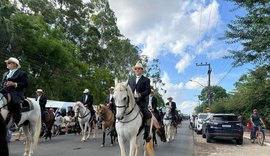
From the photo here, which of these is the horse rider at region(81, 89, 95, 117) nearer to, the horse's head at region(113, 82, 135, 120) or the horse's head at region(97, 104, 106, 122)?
the horse's head at region(97, 104, 106, 122)

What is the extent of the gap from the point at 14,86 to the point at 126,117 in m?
3.23

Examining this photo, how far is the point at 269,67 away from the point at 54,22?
1460 inches

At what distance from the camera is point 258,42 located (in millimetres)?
13695

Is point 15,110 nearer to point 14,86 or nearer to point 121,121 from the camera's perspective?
point 14,86

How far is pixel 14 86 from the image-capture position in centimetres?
938

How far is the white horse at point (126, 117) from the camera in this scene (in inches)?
315

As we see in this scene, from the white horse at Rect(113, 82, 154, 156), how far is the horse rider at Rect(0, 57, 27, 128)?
3011 millimetres

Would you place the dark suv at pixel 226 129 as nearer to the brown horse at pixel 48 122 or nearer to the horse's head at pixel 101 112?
the horse's head at pixel 101 112

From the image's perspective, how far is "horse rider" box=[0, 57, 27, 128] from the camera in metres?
9.39

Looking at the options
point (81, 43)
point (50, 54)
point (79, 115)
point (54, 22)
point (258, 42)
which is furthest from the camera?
point (81, 43)

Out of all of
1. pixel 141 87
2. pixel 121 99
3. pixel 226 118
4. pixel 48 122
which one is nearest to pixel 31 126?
pixel 141 87

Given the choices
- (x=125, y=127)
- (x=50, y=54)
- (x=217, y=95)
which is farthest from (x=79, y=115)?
(x=217, y=95)

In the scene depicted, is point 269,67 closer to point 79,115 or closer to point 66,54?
point 79,115

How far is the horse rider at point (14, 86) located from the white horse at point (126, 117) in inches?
119
